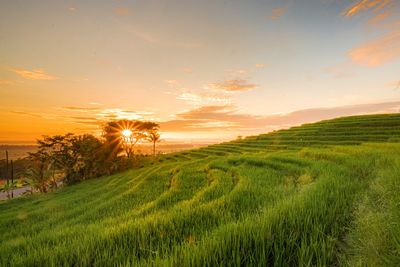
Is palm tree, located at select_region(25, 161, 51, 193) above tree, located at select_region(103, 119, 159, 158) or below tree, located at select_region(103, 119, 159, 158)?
below

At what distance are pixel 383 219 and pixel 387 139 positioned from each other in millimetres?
25895

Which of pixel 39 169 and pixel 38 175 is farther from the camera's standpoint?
pixel 39 169

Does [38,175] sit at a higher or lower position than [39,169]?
lower

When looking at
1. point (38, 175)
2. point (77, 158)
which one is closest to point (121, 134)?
point (77, 158)

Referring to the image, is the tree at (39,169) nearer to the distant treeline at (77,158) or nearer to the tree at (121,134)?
the distant treeline at (77,158)

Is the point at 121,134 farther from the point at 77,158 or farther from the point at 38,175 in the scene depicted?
the point at 38,175

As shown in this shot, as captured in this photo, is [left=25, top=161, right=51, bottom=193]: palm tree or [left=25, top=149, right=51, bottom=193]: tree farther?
[left=25, top=161, right=51, bottom=193]: palm tree

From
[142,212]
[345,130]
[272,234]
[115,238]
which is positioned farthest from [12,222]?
[345,130]

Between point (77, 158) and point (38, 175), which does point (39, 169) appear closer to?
point (38, 175)

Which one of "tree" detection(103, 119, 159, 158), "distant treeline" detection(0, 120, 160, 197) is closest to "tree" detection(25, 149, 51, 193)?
"distant treeline" detection(0, 120, 160, 197)

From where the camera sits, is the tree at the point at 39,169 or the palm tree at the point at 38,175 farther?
the palm tree at the point at 38,175

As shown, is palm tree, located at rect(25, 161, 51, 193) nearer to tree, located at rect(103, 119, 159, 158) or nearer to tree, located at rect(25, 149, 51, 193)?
tree, located at rect(25, 149, 51, 193)

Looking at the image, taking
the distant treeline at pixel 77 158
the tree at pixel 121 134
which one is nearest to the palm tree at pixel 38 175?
the distant treeline at pixel 77 158

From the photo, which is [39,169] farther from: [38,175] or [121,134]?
[121,134]
